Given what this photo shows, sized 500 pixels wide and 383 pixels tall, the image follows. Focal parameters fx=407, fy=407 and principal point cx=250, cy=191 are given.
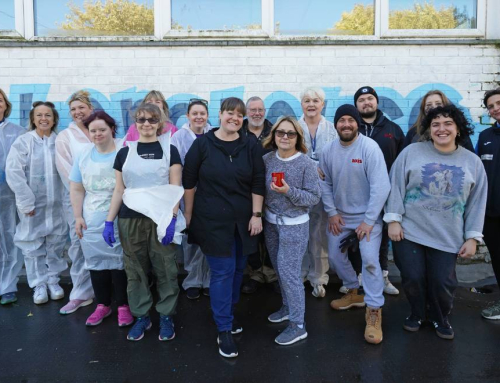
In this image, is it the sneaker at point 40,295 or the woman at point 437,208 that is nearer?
the woman at point 437,208

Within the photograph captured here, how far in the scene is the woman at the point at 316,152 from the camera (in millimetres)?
4102

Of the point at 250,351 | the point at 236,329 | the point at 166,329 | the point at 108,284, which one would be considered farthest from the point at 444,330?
the point at 108,284

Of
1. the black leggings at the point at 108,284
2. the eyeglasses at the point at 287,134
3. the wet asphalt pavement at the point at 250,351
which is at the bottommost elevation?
the wet asphalt pavement at the point at 250,351

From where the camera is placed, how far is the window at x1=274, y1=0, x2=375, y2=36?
17.4 feet

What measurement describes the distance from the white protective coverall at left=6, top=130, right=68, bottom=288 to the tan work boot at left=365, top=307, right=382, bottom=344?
3.11 m

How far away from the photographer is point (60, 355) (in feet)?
10.1

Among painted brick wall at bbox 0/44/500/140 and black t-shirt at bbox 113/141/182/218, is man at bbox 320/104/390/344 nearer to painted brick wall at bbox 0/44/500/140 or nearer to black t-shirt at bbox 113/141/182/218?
black t-shirt at bbox 113/141/182/218

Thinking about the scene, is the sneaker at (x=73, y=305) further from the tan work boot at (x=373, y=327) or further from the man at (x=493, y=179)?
the man at (x=493, y=179)

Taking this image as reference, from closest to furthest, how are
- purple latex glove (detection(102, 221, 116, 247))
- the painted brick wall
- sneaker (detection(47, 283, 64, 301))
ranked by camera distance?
purple latex glove (detection(102, 221, 116, 247))
sneaker (detection(47, 283, 64, 301))
the painted brick wall

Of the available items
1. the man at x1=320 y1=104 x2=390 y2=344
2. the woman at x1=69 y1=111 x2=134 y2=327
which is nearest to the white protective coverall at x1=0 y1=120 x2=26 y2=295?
the woman at x1=69 y1=111 x2=134 y2=327

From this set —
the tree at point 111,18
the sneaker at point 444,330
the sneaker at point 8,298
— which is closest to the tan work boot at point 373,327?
the sneaker at point 444,330

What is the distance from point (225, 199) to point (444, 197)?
5.56 feet

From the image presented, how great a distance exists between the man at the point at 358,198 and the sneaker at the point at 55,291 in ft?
9.03

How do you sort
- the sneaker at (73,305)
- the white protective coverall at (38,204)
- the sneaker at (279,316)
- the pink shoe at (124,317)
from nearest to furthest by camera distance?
the pink shoe at (124,317)
the sneaker at (279,316)
the sneaker at (73,305)
the white protective coverall at (38,204)
